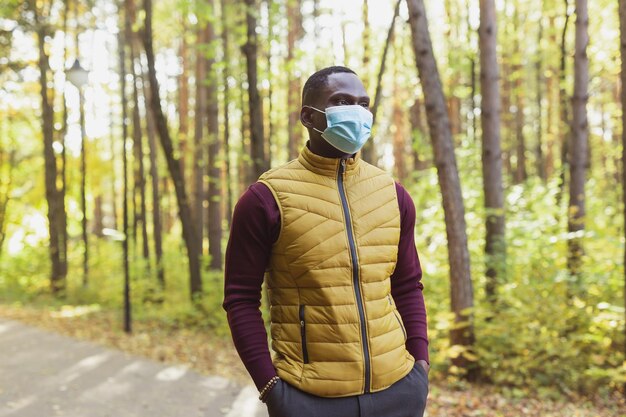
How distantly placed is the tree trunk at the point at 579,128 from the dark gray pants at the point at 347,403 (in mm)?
7168

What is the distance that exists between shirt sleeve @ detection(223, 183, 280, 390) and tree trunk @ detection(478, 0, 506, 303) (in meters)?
7.03

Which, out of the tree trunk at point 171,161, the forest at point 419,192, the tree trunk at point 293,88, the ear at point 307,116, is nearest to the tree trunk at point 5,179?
the forest at point 419,192

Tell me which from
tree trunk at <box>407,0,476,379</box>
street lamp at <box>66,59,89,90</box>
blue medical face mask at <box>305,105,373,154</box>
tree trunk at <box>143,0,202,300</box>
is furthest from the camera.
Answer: tree trunk at <box>143,0,202,300</box>

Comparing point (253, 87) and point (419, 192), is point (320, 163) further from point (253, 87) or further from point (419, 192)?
point (419, 192)

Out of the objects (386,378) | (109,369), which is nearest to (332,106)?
(386,378)

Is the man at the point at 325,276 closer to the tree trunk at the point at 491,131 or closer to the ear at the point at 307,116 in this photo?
the ear at the point at 307,116

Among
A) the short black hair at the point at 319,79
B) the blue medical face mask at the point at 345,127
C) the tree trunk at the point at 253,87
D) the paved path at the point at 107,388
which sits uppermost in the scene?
the tree trunk at the point at 253,87

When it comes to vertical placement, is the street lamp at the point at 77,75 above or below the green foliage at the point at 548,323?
above

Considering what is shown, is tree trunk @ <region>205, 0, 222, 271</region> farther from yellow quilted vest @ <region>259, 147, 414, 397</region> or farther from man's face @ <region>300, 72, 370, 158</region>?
yellow quilted vest @ <region>259, 147, 414, 397</region>

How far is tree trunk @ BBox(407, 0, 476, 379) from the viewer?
6820 millimetres

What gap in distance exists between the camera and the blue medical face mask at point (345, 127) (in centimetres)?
225

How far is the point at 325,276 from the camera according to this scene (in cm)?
214

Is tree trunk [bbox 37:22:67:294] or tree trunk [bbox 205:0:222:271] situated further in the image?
tree trunk [bbox 37:22:67:294]

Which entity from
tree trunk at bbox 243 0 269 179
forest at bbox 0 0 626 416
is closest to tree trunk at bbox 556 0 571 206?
forest at bbox 0 0 626 416
